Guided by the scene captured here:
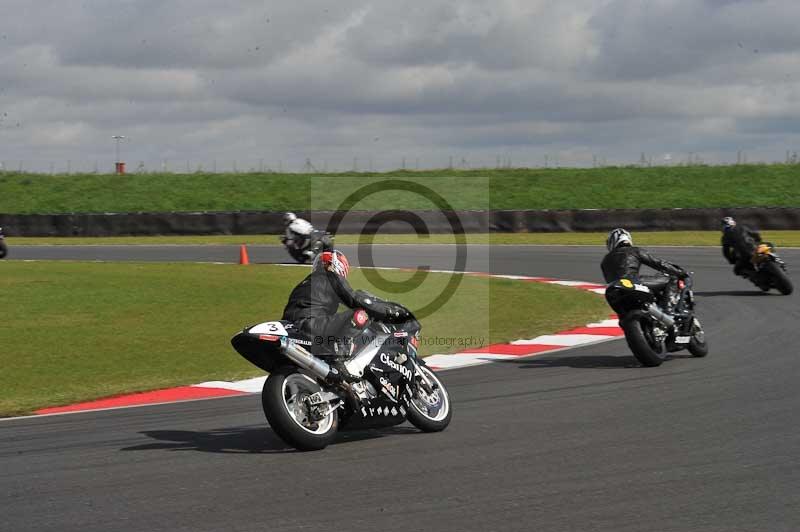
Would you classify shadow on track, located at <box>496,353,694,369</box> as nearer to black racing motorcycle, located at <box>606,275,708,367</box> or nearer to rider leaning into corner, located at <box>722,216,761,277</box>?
black racing motorcycle, located at <box>606,275,708,367</box>

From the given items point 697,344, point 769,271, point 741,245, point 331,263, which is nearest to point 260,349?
point 331,263

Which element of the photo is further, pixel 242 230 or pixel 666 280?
pixel 242 230

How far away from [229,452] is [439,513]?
222 centimetres

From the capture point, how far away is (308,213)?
3681 centimetres

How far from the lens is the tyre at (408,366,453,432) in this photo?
7934mm

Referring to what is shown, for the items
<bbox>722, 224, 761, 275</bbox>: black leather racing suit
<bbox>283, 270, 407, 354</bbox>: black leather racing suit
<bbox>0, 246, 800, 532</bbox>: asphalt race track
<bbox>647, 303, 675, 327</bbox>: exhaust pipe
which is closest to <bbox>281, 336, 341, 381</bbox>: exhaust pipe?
<bbox>283, 270, 407, 354</bbox>: black leather racing suit

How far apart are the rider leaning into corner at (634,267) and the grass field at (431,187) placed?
30.7 metres

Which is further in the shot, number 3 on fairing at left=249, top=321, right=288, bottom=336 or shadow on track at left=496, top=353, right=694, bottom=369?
shadow on track at left=496, top=353, right=694, bottom=369

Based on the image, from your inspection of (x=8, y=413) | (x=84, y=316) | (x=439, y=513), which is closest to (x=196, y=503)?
(x=439, y=513)

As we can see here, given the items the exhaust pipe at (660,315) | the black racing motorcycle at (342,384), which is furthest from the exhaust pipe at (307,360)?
the exhaust pipe at (660,315)

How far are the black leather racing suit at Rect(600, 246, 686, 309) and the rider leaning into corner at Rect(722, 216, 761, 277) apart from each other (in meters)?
6.83

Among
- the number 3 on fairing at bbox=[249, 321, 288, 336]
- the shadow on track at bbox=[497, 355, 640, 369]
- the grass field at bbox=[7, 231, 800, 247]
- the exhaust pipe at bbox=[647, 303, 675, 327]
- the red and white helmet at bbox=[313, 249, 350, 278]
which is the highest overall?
the red and white helmet at bbox=[313, 249, 350, 278]

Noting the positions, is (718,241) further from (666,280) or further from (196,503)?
(196,503)

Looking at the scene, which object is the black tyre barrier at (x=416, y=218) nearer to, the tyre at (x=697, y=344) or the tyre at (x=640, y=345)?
the tyre at (x=697, y=344)
